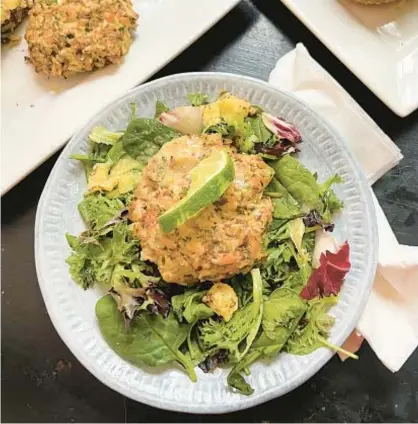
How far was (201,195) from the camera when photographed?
127 cm

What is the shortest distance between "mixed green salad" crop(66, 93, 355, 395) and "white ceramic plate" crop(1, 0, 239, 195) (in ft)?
0.52

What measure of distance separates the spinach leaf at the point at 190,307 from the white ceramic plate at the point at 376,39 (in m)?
0.65

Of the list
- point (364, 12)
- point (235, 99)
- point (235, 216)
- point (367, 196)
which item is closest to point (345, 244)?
point (367, 196)

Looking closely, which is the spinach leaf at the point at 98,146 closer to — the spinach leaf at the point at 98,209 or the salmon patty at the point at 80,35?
the spinach leaf at the point at 98,209

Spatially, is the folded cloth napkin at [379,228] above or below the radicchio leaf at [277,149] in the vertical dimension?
below

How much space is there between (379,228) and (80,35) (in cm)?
86

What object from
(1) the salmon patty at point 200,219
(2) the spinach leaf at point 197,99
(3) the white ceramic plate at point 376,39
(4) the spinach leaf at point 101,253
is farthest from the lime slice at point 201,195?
(3) the white ceramic plate at point 376,39

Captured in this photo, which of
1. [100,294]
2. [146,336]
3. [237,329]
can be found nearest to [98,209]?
[100,294]

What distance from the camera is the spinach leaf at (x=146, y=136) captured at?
151cm

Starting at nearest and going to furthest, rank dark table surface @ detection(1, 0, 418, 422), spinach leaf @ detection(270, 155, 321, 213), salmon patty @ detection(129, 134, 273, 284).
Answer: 1. salmon patty @ detection(129, 134, 273, 284)
2. spinach leaf @ detection(270, 155, 321, 213)
3. dark table surface @ detection(1, 0, 418, 422)

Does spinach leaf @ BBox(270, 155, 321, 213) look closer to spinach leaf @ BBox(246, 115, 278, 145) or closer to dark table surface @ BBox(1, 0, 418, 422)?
spinach leaf @ BBox(246, 115, 278, 145)

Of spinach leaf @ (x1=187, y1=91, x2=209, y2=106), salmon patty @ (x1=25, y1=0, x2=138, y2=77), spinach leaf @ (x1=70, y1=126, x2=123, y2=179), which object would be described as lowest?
spinach leaf @ (x1=70, y1=126, x2=123, y2=179)

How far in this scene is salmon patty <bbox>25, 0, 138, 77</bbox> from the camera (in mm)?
1677

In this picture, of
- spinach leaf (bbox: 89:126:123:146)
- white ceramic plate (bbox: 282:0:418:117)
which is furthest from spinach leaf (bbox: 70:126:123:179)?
white ceramic plate (bbox: 282:0:418:117)
